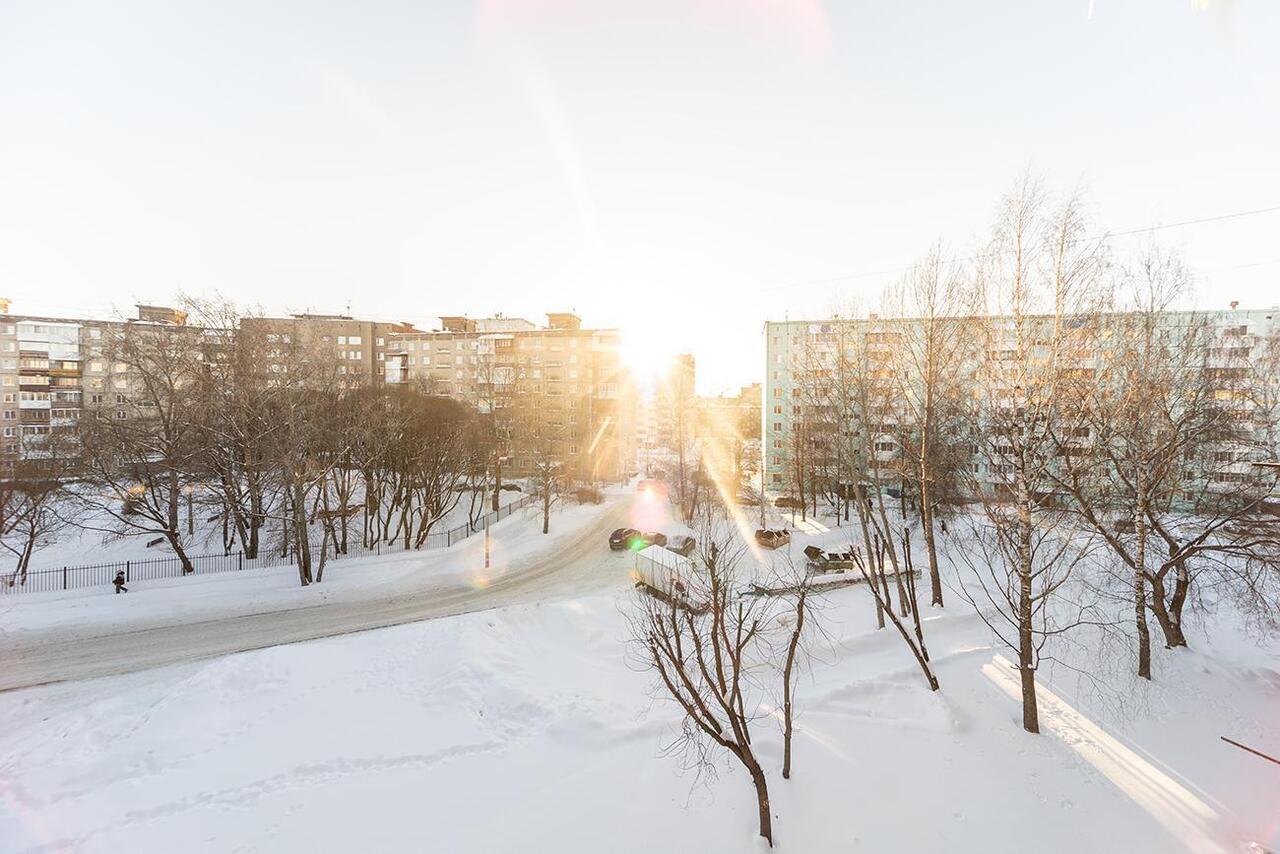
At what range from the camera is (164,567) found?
25.8m

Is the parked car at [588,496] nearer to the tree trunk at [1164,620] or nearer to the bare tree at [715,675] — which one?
the bare tree at [715,675]

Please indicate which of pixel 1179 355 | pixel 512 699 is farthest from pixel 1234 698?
pixel 512 699

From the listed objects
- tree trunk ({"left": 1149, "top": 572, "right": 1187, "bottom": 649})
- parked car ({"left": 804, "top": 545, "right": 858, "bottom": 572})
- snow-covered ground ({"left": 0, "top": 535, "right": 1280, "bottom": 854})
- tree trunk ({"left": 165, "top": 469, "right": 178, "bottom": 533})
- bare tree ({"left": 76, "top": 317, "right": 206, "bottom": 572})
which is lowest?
snow-covered ground ({"left": 0, "top": 535, "right": 1280, "bottom": 854})

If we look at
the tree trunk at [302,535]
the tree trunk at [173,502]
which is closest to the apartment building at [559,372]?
the tree trunk at [173,502]

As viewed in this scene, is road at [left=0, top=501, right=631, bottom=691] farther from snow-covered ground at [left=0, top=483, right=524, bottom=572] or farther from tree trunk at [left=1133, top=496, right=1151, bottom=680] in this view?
tree trunk at [left=1133, top=496, right=1151, bottom=680]

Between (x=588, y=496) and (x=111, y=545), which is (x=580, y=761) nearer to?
(x=588, y=496)

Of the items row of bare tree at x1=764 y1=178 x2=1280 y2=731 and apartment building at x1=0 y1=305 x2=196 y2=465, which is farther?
apartment building at x1=0 y1=305 x2=196 y2=465

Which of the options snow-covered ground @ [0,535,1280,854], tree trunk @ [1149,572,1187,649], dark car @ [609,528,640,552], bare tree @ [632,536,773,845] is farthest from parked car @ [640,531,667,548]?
tree trunk @ [1149,572,1187,649]

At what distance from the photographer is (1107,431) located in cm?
1197

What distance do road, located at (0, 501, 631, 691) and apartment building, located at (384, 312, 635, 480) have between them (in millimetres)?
27001

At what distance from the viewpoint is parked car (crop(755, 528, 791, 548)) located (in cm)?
3041

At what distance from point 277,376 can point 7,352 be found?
2831 inches

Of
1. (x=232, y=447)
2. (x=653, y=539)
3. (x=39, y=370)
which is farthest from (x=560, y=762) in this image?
(x=39, y=370)

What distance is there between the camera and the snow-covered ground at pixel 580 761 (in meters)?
9.24
